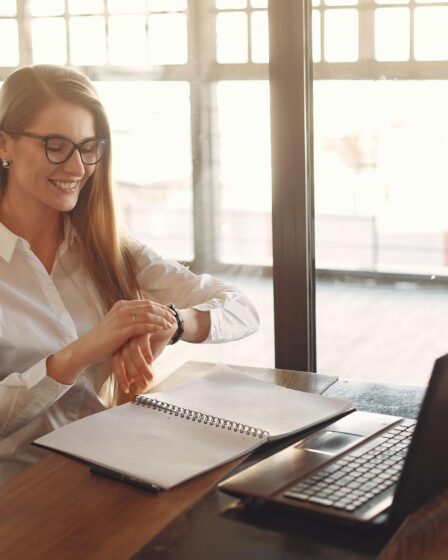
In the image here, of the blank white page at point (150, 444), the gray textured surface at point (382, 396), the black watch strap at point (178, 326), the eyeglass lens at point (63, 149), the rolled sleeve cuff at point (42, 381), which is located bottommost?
the gray textured surface at point (382, 396)

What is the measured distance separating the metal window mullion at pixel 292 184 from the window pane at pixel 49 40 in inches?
37.8

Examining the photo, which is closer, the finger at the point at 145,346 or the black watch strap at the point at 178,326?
the finger at the point at 145,346

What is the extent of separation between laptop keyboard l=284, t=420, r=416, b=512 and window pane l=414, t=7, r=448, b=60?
1.46m

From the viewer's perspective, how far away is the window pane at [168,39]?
2.71 meters

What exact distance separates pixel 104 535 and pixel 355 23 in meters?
1.81

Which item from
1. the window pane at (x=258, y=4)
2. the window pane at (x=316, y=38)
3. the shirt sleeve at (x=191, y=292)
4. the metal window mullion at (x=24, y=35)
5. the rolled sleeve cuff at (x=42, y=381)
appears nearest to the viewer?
the rolled sleeve cuff at (x=42, y=381)

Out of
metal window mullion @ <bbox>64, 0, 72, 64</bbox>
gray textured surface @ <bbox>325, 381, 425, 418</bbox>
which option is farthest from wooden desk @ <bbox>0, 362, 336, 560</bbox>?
metal window mullion @ <bbox>64, 0, 72, 64</bbox>

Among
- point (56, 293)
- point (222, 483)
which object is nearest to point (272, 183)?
point (56, 293)

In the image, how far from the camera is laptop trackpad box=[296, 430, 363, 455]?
1.24 meters

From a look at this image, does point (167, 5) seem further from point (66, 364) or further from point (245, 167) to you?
point (66, 364)

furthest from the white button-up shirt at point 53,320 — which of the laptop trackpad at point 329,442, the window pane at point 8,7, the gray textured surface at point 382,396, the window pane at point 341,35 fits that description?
the window pane at point 8,7

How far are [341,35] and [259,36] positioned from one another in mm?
315

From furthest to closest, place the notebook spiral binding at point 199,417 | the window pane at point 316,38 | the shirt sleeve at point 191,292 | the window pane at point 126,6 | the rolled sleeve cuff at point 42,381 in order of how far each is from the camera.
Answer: the window pane at point 126,6 → the window pane at point 316,38 → the shirt sleeve at point 191,292 → the rolled sleeve cuff at point 42,381 → the notebook spiral binding at point 199,417

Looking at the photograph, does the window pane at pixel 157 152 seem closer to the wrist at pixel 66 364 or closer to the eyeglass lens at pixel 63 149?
the eyeglass lens at pixel 63 149
